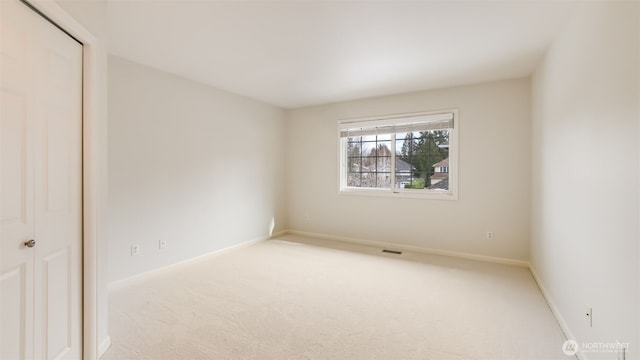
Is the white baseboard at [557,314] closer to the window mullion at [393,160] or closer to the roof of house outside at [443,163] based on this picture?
the roof of house outside at [443,163]

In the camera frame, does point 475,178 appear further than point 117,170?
Yes

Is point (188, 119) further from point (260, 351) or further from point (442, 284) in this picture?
point (442, 284)

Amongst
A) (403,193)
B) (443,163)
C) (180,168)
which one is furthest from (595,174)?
(180,168)

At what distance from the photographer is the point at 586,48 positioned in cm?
190

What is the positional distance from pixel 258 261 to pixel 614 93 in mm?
3726

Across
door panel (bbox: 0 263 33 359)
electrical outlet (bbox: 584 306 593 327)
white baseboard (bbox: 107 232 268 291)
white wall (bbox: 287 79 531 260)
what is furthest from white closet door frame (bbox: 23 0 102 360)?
white wall (bbox: 287 79 531 260)

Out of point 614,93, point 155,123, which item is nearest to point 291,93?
point 155,123

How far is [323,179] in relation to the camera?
5266 millimetres

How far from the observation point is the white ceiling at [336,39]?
7.09 ft

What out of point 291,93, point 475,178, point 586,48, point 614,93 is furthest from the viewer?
point 291,93

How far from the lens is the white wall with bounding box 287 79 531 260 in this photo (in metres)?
3.77

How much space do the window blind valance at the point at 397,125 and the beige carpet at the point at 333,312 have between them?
198cm

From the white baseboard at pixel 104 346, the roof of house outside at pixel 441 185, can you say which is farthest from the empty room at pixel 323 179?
the roof of house outside at pixel 441 185

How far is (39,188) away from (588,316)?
10.6 ft
